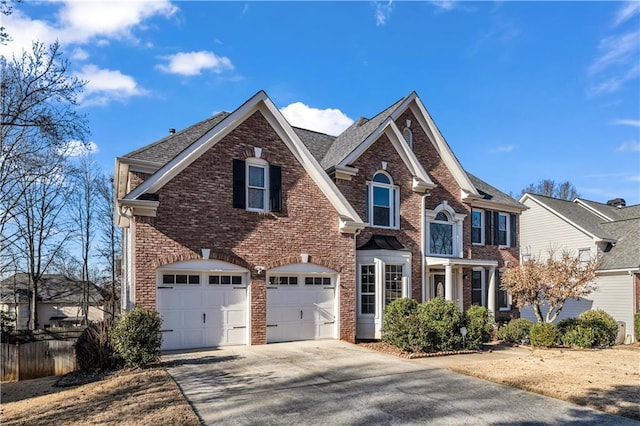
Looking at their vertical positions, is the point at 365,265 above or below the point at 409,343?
above

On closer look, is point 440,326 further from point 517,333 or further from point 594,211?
point 594,211

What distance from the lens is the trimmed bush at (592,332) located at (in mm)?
16359

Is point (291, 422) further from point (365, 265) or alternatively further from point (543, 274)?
point (543, 274)

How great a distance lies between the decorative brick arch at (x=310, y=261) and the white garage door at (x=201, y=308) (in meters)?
1.02

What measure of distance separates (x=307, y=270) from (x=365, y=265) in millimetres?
2557

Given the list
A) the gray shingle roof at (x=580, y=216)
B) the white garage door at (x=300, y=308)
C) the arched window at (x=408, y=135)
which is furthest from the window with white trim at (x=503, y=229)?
the white garage door at (x=300, y=308)

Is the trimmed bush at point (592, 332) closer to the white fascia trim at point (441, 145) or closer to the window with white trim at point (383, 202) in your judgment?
the white fascia trim at point (441, 145)

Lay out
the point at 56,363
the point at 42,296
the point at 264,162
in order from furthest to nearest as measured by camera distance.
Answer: the point at 42,296 → the point at 264,162 → the point at 56,363

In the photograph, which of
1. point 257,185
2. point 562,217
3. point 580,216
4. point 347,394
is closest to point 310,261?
point 257,185

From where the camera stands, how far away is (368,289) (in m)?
16.6

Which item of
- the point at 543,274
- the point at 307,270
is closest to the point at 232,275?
the point at 307,270

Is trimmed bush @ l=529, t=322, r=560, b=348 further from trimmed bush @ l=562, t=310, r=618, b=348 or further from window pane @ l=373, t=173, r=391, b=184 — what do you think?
window pane @ l=373, t=173, r=391, b=184

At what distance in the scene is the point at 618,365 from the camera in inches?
497

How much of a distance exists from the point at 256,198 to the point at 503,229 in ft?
46.1
